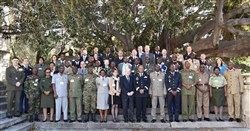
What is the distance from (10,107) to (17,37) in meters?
4.63

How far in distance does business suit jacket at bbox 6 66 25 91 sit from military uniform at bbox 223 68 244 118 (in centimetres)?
612

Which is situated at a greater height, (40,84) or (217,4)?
(217,4)

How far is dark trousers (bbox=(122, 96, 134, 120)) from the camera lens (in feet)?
31.6

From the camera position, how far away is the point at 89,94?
977 cm

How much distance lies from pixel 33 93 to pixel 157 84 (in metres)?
3.67

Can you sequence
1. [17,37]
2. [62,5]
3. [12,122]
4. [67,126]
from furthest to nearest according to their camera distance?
[17,37] → [62,5] → [67,126] → [12,122]


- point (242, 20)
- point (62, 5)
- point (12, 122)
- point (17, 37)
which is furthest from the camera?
point (17, 37)

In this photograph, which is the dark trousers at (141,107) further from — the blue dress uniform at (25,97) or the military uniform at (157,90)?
the blue dress uniform at (25,97)

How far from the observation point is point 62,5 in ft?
35.6

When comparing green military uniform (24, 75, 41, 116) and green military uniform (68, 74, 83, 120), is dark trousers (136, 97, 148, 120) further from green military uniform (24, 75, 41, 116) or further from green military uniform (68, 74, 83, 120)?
green military uniform (24, 75, 41, 116)

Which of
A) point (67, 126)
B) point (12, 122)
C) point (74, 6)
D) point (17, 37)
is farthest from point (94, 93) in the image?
point (17, 37)

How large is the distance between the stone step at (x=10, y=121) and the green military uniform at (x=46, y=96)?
27.1 inches

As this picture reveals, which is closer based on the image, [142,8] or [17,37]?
[142,8]

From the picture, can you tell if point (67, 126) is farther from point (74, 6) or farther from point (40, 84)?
point (74, 6)
